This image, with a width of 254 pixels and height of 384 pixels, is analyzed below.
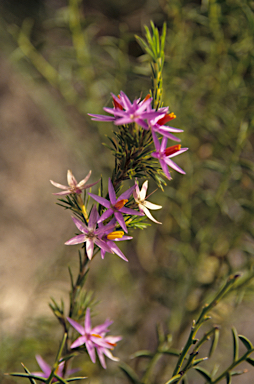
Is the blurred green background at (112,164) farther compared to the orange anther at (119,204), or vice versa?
the blurred green background at (112,164)

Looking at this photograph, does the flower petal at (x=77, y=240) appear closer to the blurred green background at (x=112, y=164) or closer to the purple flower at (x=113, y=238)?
the purple flower at (x=113, y=238)

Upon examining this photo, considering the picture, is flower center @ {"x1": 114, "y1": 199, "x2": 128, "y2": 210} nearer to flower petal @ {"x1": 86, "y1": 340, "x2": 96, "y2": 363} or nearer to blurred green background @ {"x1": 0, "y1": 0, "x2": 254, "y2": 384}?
flower petal @ {"x1": 86, "y1": 340, "x2": 96, "y2": 363}

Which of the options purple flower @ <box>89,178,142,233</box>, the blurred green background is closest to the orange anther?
purple flower @ <box>89,178,142,233</box>

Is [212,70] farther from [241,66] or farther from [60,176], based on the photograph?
[60,176]

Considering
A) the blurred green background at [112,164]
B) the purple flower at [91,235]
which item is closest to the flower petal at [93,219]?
the purple flower at [91,235]

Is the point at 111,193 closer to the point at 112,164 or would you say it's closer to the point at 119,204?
the point at 119,204

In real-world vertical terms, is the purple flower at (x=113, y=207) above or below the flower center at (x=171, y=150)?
below
